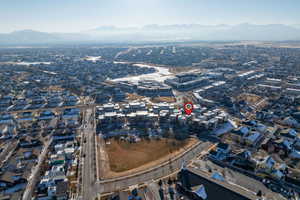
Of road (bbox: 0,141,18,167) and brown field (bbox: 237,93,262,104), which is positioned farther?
brown field (bbox: 237,93,262,104)

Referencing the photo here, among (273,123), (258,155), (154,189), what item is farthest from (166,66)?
(154,189)

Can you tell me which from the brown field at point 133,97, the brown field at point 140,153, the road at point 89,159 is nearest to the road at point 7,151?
the road at point 89,159

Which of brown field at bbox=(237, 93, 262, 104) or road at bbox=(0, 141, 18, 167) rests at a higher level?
brown field at bbox=(237, 93, 262, 104)

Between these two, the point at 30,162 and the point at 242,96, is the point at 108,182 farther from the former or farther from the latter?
the point at 242,96

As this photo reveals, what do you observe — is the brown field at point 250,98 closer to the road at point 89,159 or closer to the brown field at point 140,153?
the brown field at point 140,153

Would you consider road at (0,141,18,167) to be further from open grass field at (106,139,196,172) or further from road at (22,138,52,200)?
open grass field at (106,139,196,172)

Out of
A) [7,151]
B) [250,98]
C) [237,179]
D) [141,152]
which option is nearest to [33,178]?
[7,151]

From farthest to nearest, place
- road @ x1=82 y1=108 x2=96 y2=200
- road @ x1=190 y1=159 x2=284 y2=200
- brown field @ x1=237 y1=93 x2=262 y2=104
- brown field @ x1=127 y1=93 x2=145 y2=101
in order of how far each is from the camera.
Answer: brown field @ x1=127 y1=93 x2=145 y2=101, brown field @ x1=237 y1=93 x2=262 y2=104, road @ x1=82 y1=108 x2=96 y2=200, road @ x1=190 y1=159 x2=284 y2=200

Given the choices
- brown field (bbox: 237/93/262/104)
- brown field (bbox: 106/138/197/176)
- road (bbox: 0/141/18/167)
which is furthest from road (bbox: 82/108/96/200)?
→ brown field (bbox: 237/93/262/104)

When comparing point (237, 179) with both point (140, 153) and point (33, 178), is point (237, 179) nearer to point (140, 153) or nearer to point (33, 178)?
point (140, 153)
